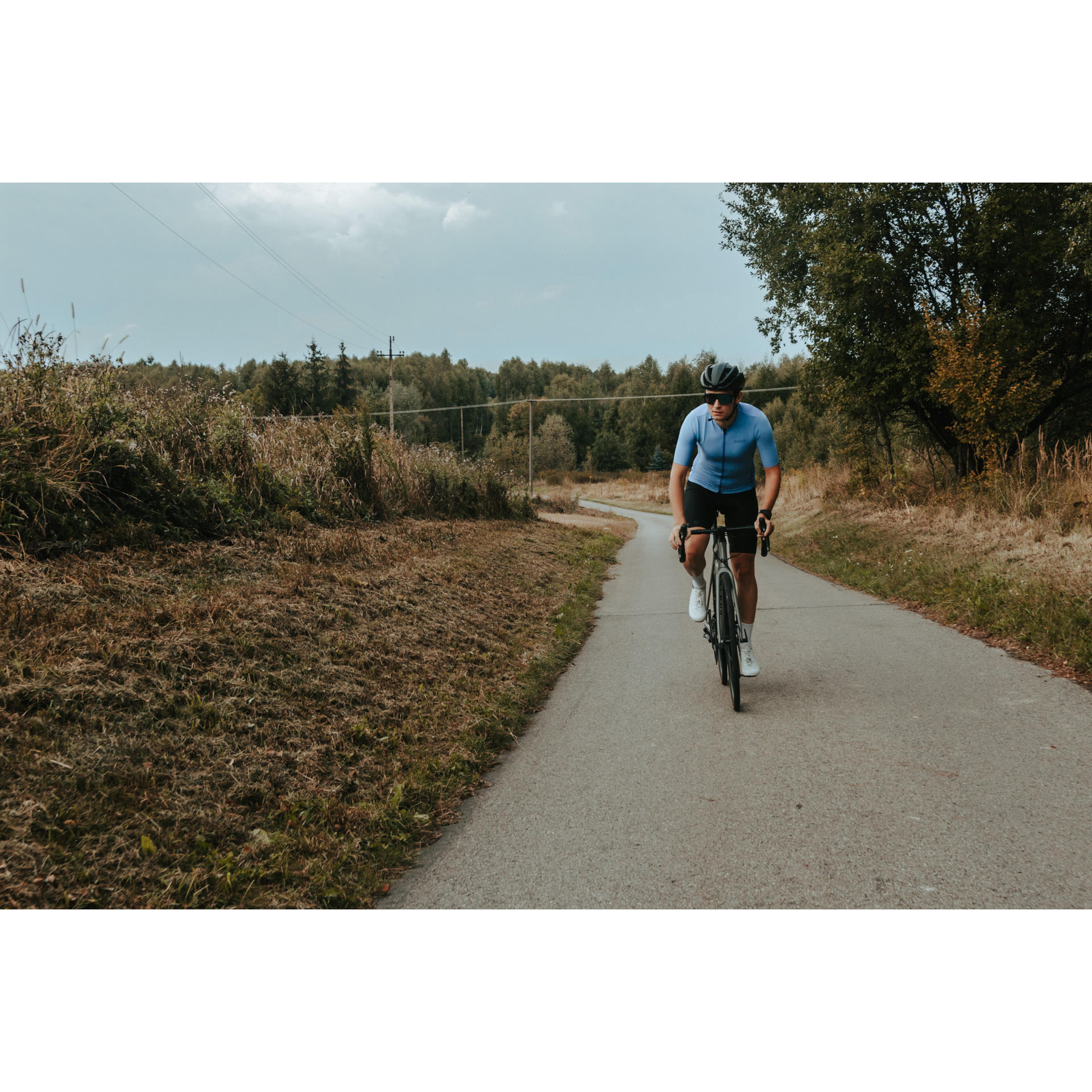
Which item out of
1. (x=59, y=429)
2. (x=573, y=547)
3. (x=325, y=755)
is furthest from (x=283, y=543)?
(x=573, y=547)

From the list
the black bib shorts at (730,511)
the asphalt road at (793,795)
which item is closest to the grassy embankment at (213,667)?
the asphalt road at (793,795)

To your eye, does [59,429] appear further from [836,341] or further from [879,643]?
[836,341]

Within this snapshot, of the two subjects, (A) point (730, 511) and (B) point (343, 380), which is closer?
(A) point (730, 511)

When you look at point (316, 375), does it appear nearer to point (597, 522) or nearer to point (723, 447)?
point (597, 522)

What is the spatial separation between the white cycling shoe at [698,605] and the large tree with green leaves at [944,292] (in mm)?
12197

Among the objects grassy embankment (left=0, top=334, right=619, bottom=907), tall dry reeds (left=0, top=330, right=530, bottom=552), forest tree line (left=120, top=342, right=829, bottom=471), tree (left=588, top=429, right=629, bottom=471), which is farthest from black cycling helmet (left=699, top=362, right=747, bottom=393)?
tree (left=588, top=429, right=629, bottom=471)

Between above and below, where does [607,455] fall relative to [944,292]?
below

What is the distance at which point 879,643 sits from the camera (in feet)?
23.4

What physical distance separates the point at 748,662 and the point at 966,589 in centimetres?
470

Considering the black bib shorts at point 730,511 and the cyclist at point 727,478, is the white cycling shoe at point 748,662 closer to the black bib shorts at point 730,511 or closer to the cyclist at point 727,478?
the cyclist at point 727,478

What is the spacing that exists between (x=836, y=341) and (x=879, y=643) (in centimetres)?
1317

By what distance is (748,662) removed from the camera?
5.61 metres

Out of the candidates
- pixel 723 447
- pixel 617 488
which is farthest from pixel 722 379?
pixel 617 488

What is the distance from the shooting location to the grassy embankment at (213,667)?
2.98 metres
